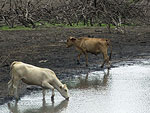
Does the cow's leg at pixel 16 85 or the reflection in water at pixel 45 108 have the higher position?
the cow's leg at pixel 16 85

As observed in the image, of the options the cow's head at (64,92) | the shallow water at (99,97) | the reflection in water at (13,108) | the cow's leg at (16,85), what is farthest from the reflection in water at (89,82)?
the reflection in water at (13,108)

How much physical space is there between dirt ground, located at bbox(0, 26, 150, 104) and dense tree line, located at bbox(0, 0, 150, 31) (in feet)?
1.98

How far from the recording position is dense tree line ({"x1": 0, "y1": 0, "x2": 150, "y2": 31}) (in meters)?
24.5

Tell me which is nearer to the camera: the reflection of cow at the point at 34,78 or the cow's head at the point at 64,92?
the reflection of cow at the point at 34,78

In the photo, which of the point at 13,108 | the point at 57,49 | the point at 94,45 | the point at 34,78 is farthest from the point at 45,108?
the point at 57,49

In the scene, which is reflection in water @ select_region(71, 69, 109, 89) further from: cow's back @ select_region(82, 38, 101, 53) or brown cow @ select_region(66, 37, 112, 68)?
cow's back @ select_region(82, 38, 101, 53)

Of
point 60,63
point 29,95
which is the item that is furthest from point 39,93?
point 60,63

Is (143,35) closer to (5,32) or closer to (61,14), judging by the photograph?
(61,14)

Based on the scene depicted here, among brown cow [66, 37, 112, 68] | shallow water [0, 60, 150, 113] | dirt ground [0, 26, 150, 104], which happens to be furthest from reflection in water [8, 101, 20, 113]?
brown cow [66, 37, 112, 68]

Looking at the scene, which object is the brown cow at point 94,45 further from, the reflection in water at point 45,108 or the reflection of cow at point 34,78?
the reflection in water at point 45,108

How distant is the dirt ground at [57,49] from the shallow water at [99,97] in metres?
0.63

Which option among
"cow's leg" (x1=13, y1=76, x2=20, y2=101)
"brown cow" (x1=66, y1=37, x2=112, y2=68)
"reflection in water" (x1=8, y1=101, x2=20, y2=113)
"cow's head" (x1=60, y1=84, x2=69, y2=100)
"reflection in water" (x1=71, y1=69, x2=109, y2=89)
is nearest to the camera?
"reflection in water" (x1=8, y1=101, x2=20, y2=113)

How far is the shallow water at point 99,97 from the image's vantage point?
1140cm

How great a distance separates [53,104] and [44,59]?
6.15m
